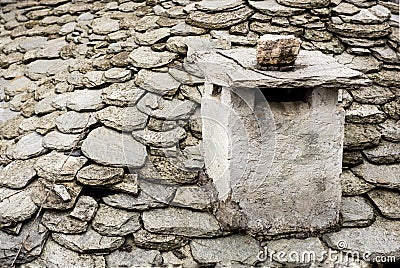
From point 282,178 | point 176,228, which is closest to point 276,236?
point 282,178

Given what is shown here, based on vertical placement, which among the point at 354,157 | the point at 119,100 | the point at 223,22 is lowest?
the point at 354,157

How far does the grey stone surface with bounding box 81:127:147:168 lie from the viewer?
303 centimetres

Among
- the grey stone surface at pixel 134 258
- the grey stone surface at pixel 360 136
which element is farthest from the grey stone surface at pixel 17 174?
the grey stone surface at pixel 360 136

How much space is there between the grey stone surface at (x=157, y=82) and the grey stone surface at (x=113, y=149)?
0.35m

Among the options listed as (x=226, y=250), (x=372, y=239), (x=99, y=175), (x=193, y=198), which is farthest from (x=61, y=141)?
(x=372, y=239)

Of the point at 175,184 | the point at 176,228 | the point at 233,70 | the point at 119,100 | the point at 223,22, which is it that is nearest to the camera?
the point at 233,70

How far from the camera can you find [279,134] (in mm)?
2707

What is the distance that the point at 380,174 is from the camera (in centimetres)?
310

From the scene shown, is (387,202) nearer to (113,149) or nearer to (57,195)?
(113,149)

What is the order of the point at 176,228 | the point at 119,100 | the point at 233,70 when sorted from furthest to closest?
the point at 119,100 → the point at 176,228 → the point at 233,70

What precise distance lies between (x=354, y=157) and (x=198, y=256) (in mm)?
1065

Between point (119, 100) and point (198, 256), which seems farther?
point (119, 100)

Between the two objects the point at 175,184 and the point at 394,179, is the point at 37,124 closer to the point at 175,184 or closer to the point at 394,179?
the point at 175,184

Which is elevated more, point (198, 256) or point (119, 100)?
point (119, 100)
